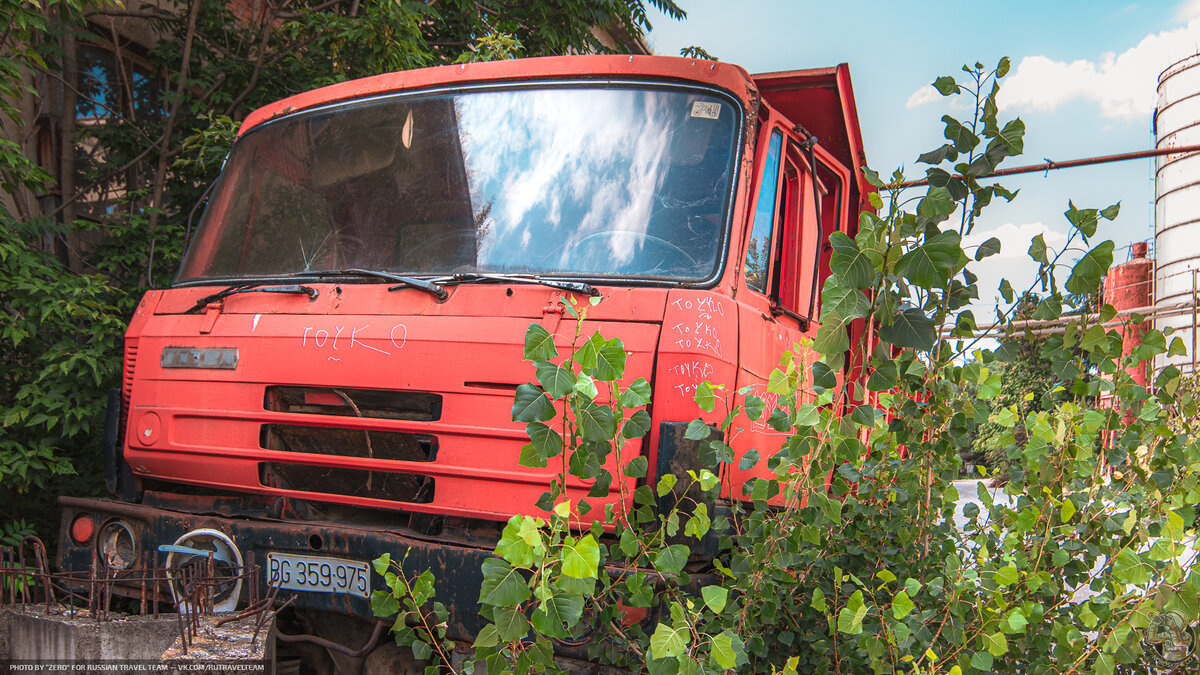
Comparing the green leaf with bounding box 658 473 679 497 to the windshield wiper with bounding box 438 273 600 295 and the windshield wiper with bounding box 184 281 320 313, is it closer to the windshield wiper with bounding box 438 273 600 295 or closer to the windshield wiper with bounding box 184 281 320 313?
the windshield wiper with bounding box 438 273 600 295

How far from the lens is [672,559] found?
2404 mm

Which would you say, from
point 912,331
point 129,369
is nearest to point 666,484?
point 912,331

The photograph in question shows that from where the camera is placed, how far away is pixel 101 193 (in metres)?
7.50

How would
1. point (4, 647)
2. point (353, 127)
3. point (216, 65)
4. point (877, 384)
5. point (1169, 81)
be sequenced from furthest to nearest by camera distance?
point (1169, 81) → point (216, 65) → point (353, 127) → point (4, 647) → point (877, 384)

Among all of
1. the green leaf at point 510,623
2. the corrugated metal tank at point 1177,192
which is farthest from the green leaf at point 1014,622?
the corrugated metal tank at point 1177,192

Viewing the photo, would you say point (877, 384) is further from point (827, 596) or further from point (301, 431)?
point (301, 431)

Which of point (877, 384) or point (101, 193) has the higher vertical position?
point (101, 193)

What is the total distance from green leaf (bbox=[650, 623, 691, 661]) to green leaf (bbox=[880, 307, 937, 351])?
968mm

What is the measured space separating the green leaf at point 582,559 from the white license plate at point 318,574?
1.12m

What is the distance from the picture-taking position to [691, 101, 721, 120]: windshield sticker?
335 cm

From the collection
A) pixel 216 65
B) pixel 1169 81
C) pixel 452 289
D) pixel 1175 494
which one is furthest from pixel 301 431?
pixel 1169 81

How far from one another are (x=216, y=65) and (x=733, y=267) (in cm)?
572

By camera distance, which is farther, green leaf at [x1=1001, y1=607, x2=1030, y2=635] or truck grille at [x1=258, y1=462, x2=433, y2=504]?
truck grille at [x1=258, y1=462, x2=433, y2=504]

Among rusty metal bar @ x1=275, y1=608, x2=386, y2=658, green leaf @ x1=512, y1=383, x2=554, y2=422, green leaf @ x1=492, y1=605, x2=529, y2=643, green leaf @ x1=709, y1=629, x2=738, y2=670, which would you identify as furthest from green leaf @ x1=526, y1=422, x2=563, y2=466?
rusty metal bar @ x1=275, y1=608, x2=386, y2=658
